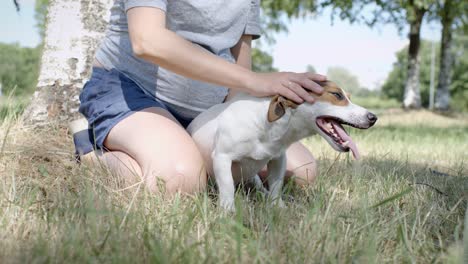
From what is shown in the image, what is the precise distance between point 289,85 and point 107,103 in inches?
42.8

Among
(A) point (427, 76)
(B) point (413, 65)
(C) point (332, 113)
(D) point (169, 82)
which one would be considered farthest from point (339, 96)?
(A) point (427, 76)

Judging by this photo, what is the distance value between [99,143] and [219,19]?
0.92 m

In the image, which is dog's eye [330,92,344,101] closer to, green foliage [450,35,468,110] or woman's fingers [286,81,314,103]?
woman's fingers [286,81,314,103]

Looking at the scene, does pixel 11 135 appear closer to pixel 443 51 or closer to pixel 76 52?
pixel 76 52

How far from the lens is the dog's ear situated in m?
2.18

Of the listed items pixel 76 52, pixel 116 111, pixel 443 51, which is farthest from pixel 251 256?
pixel 443 51

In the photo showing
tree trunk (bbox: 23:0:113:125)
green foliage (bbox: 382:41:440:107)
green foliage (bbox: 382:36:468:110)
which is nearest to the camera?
tree trunk (bbox: 23:0:113:125)

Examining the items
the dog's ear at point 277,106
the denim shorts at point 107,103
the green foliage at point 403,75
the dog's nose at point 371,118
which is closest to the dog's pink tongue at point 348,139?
the dog's nose at point 371,118

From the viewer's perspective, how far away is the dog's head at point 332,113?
216cm

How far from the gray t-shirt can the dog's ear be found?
727 millimetres

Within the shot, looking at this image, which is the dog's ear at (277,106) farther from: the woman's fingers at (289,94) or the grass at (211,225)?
the grass at (211,225)

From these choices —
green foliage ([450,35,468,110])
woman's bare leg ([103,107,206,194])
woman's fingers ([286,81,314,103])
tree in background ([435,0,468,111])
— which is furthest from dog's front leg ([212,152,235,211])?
green foliage ([450,35,468,110])

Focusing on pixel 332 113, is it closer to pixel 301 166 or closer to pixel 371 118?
pixel 371 118

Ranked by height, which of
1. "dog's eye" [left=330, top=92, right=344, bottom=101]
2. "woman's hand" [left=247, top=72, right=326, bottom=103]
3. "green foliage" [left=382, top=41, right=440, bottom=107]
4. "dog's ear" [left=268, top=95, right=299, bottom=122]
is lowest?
"green foliage" [left=382, top=41, right=440, bottom=107]
